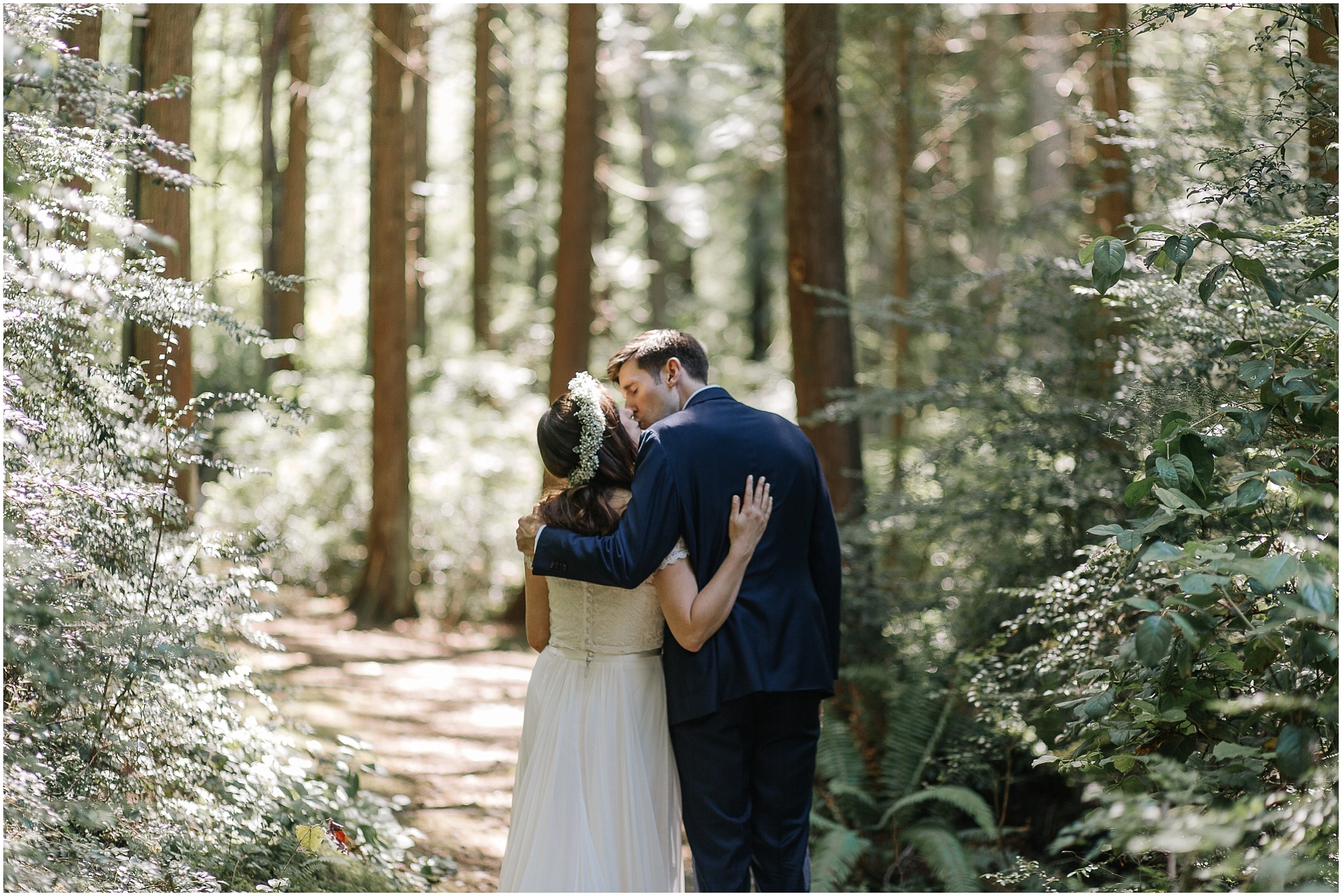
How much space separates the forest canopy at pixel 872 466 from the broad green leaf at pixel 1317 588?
0.22 ft

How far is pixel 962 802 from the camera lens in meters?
5.28

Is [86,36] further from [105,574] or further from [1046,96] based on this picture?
[1046,96]

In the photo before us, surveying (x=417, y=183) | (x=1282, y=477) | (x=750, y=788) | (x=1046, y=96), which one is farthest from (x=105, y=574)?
(x=417, y=183)

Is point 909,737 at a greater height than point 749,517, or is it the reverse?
point 749,517

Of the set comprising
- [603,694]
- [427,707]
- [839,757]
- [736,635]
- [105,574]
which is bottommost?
[427,707]

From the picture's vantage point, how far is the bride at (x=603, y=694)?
147 inches

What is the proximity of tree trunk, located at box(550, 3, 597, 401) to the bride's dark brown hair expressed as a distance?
22.6 feet

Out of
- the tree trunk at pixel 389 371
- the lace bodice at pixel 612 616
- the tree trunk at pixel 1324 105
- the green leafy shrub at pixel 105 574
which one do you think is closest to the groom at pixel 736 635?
the lace bodice at pixel 612 616

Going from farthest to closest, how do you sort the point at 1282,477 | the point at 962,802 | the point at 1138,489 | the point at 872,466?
the point at 872,466, the point at 962,802, the point at 1138,489, the point at 1282,477

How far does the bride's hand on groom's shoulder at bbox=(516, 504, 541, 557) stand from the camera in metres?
3.82

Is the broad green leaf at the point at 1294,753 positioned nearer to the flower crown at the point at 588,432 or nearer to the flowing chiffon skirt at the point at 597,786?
the flowing chiffon skirt at the point at 597,786

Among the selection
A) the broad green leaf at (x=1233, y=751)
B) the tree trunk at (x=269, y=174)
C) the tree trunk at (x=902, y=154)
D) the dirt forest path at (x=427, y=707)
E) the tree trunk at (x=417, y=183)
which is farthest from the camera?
the tree trunk at (x=269, y=174)

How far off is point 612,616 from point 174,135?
3.73 m

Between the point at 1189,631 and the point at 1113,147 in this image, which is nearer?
the point at 1189,631
